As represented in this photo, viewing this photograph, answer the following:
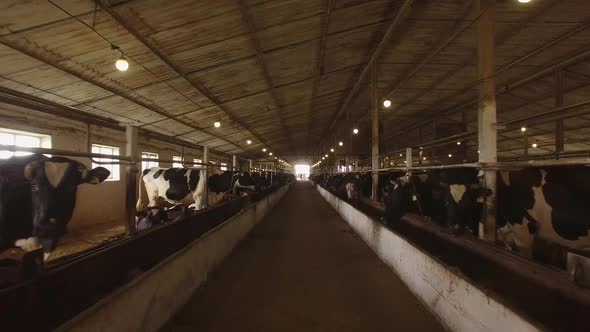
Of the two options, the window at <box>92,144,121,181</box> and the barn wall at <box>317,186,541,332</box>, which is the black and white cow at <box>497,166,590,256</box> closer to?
the barn wall at <box>317,186,541,332</box>

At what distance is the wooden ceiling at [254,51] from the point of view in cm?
443

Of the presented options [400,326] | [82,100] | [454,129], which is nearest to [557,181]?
[400,326]

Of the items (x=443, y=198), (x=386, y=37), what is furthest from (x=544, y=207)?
(x=386, y=37)

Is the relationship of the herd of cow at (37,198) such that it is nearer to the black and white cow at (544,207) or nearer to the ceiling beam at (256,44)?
the ceiling beam at (256,44)

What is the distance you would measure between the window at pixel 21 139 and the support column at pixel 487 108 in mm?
7683

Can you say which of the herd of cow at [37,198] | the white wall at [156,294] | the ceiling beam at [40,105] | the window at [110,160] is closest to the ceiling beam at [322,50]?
the white wall at [156,294]

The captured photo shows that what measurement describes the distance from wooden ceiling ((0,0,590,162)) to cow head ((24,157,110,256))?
69cm

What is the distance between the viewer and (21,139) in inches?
260

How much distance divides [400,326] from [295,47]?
5789 mm

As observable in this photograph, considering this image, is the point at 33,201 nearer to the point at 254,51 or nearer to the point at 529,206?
the point at 254,51

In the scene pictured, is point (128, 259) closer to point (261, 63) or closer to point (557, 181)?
point (557, 181)

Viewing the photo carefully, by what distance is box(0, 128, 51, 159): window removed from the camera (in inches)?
243

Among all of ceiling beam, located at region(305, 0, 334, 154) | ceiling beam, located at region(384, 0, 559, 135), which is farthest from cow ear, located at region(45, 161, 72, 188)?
ceiling beam, located at region(384, 0, 559, 135)

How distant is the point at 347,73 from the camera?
1009cm
